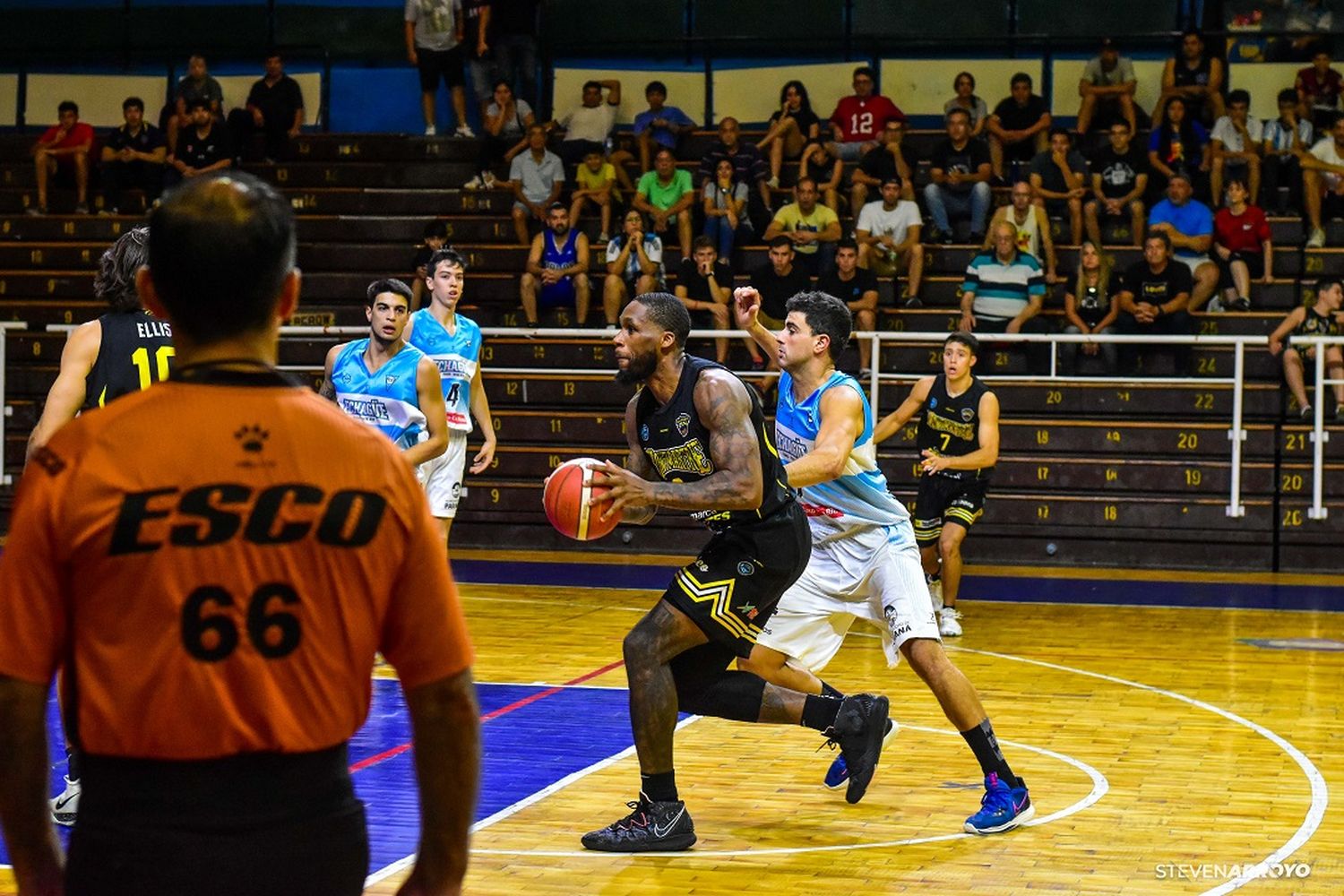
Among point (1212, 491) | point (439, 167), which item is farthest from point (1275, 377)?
point (439, 167)

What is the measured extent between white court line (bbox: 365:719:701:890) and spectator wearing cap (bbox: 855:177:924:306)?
897 cm

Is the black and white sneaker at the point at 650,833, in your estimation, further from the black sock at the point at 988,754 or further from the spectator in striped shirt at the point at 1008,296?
the spectator in striped shirt at the point at 1008,296

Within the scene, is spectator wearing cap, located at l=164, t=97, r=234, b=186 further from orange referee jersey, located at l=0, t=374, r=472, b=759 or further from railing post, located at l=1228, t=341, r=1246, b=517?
orange referee jersey, located at l=0, t=374, r=472, b=759

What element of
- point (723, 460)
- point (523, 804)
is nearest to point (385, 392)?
point (523, 804)

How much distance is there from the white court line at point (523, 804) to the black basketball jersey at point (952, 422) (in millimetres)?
4335

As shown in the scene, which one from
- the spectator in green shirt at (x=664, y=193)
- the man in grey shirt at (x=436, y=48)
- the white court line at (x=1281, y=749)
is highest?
the man in grey shirt at (x=436, y=48)

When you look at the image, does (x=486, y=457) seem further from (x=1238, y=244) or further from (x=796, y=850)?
(x=1238, y=244)

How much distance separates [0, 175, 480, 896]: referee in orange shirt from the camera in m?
2.02

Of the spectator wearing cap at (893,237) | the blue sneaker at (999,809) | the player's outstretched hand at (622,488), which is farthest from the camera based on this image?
the spectator wearing cap at (893,237)

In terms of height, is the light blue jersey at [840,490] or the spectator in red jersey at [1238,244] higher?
the spectator in red jersey at [1238,244]

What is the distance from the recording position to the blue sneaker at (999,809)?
224 inches

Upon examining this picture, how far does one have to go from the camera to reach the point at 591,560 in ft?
45.2

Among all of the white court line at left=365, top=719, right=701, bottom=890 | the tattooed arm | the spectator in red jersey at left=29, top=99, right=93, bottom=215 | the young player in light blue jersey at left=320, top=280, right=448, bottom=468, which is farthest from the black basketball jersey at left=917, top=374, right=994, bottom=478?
the spectator in red jersey at left=29, top=99, right=93, bottom=215

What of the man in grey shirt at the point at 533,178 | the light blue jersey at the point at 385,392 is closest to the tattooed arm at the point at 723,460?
the light blue jersey at the point at 385,392
